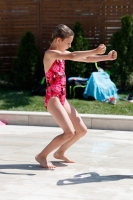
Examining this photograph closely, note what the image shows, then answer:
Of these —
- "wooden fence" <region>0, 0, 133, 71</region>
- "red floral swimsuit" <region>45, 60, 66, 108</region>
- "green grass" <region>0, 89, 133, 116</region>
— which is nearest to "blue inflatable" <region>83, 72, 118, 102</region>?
"green grass" <region>0, 89, 133, 116</region>

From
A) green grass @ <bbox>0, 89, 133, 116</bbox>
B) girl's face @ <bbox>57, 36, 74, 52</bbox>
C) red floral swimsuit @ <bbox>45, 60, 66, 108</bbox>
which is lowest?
green grass @ <bbox>0, 89, 133, 116</bbox>

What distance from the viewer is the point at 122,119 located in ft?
31.9

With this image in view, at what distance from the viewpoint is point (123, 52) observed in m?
13.1

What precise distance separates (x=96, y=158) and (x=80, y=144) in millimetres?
1155

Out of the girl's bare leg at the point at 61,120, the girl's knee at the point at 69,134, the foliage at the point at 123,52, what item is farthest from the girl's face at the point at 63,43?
the foliage at the point at 123,52

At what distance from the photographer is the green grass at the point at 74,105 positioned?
10859 mm

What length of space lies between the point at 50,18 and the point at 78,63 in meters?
1.67

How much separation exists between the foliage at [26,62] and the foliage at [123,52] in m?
2.00

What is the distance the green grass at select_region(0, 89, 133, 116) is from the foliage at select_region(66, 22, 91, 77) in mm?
1251

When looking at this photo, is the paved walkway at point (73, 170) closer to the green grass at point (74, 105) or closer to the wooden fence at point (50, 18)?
the green grass at point (74, 105)

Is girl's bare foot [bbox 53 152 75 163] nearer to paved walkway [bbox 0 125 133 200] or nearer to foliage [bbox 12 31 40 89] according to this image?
paved walkway [bbox 0 125 133 200]

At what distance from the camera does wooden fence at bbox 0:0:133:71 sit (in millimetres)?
13727

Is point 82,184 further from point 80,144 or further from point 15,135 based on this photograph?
point 15,135

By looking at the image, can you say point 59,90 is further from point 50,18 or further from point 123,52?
point 50,18
